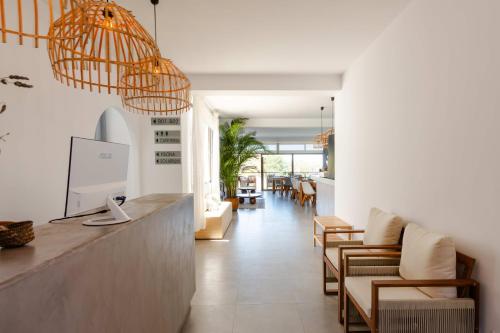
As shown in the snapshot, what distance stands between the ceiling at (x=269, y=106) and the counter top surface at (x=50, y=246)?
482 centimetres

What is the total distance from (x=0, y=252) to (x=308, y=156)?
578 inches

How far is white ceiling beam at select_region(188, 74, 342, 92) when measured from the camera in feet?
16.2

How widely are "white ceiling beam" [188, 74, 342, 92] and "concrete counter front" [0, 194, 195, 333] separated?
291cm

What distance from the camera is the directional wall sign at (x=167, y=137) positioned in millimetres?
5273

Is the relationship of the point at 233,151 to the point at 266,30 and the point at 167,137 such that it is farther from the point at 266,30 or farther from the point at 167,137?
the point at 266,30

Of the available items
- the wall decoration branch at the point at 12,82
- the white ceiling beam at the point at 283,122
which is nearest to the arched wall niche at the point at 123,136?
the wall decoration branch at the point at 12,82

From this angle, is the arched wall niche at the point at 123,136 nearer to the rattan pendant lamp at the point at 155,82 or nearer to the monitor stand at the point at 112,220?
the rattan pendant lamp at the point at 155,82

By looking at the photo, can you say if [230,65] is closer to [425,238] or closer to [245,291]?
[245,291]

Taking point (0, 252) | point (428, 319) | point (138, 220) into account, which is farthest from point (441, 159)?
point (0, 252)

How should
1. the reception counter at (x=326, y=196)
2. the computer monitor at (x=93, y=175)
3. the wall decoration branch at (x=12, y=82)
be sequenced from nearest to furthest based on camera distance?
the computer monitor at (x=93, y=175), the wall decoration branch at (x=12, y=82), the reception counter at (x=326, y=196)

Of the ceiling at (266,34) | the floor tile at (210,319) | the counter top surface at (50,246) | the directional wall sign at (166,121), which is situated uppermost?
the ceiling at (266,34)

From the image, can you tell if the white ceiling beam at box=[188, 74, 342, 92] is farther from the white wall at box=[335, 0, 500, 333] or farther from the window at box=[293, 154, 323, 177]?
the window at box=[293, 154, 323, 177]

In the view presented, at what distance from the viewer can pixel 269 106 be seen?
7773mm

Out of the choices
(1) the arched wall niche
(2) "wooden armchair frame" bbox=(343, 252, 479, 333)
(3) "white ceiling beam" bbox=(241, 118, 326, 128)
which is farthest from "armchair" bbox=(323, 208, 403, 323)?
(3) "white ceiling beam" bbox=(241, 118, 326, 128)
